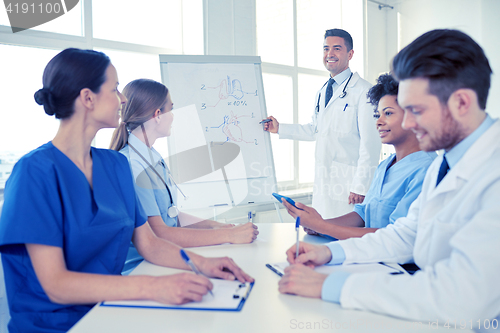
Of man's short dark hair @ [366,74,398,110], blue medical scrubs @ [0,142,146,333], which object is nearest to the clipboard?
blue medical scrubs @ [0,142,146,333]

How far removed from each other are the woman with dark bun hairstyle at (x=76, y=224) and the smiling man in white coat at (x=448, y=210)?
359mm

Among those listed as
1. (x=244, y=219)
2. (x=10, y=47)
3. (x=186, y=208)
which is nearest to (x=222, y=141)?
(x=186, y=208)

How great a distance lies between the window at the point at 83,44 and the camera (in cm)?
232

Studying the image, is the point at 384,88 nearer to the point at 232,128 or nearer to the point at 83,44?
the point at 232,128

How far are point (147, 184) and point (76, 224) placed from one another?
52cm

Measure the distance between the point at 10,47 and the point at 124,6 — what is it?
923 mm

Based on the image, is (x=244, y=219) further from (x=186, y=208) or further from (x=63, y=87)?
(x=63, y=87)

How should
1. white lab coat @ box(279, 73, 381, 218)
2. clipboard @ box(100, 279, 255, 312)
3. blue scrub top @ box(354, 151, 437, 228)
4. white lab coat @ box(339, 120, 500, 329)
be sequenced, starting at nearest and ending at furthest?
white lab coat @ box(339, 120, 500, 329) < clipboard @ box(100, 279, 255, 312) < blue scrub top @ box(354, 151, 437, 228) < white lab coat @ box(279, 73, 381, 218)

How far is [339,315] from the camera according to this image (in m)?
0.78

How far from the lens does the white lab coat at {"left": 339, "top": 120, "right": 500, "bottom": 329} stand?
704 millimetres

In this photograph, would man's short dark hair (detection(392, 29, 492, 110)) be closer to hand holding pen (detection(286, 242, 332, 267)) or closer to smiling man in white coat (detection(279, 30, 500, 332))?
smiling man in white coat (detection(279, 30, 500, 332))

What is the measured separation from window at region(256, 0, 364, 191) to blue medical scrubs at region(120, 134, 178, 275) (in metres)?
2.18

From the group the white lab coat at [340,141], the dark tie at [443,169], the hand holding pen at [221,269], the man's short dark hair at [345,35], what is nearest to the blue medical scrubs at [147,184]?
the hand holding pen at [221,269]

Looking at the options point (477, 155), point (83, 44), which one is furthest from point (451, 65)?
point (83, 44)
